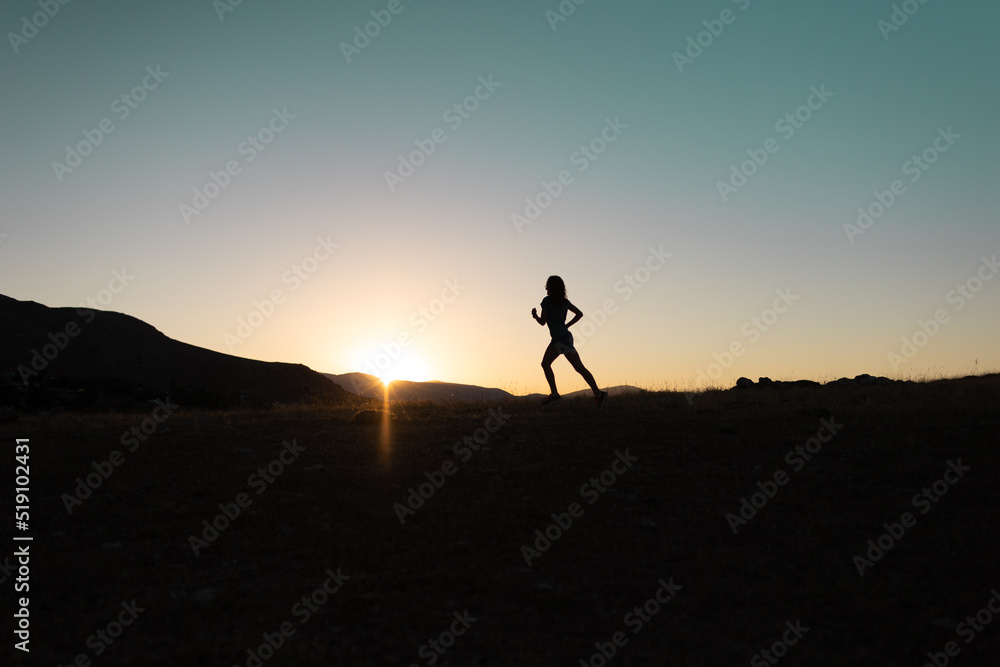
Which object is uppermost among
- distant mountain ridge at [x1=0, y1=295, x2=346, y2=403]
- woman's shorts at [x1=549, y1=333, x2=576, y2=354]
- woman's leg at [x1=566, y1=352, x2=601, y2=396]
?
distant mountain ridge at [x1=0, y1=295, x2=346, y2=403]

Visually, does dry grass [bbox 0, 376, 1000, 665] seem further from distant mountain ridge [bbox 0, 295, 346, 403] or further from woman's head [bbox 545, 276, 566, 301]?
distant mountain ridge [bbox 0, 295, 346, 403]

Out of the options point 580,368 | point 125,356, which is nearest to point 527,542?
point 580,368

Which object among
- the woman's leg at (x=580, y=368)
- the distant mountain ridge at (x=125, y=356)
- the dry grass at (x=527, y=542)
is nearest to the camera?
the dry grass at (x=527, y=542)

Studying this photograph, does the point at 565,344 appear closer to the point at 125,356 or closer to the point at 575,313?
the point at 575,313

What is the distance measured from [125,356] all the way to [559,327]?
4317 centimetres

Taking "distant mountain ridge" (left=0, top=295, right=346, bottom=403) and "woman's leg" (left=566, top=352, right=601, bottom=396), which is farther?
"distant mountain ridge" (left=0, top=295, right=346, bottom=403)

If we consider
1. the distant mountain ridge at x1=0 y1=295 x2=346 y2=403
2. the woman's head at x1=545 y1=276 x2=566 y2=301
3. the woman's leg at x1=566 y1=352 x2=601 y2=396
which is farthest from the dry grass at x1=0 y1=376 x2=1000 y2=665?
the distant mountain ridge at x1=0 y1=295 x2=346 y2=403

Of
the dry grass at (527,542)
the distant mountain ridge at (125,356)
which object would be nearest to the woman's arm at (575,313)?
the dry grass at (527,542)

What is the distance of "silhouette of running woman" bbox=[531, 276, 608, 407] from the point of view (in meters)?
12.8

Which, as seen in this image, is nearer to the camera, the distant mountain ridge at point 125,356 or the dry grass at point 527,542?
the dry grass at point 527,542

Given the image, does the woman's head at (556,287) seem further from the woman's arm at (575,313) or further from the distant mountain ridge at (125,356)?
the distant mountain ridge at (125,356)

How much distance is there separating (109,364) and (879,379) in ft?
144

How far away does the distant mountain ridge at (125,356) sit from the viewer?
4053 centimetres

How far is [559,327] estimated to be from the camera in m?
12.9
